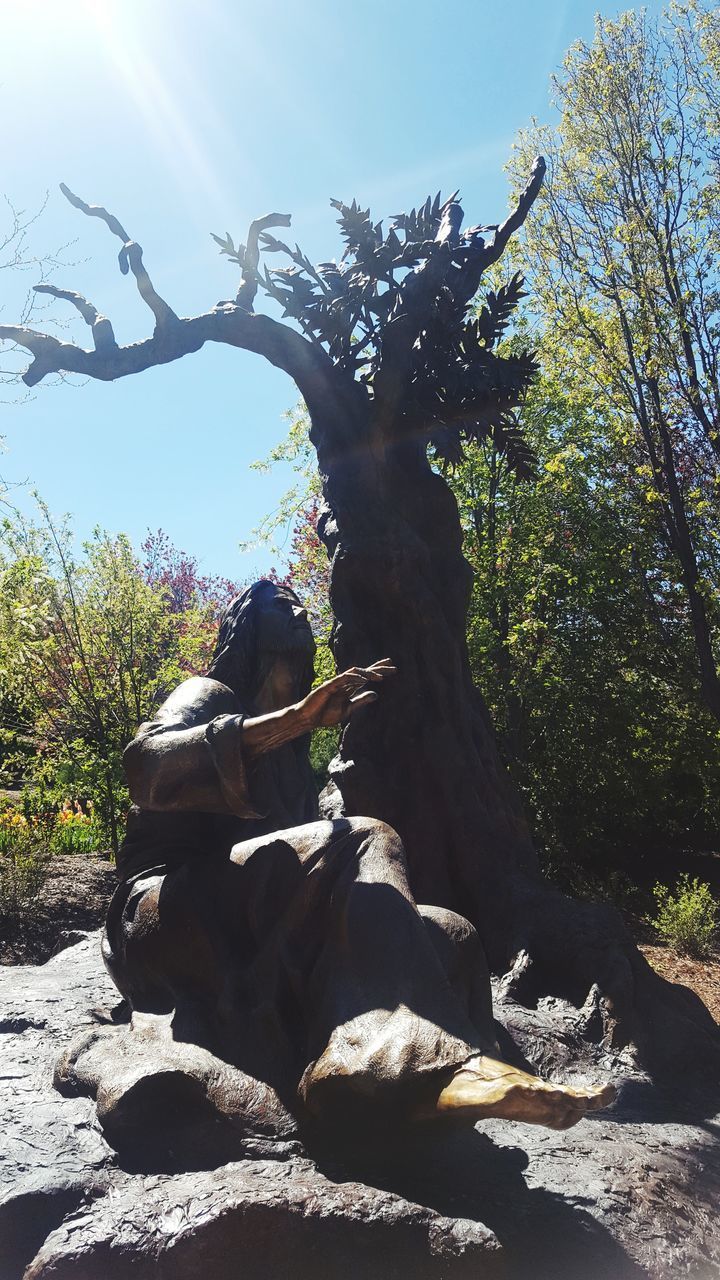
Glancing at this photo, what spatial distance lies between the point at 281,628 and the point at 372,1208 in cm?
231

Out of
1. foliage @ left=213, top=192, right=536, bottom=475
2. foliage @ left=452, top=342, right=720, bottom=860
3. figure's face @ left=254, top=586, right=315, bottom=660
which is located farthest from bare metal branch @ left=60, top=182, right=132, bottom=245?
foliage @ left=452, top=342, right=720, bottom=860

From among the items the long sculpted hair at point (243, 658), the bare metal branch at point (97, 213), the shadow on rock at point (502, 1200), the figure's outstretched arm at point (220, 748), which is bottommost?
the shadow on rock at point (502, 1200)

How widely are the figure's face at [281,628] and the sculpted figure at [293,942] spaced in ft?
0.71

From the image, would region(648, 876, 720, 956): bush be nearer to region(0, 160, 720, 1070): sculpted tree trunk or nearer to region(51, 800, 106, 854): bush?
region(0, 160, 720, 1070): sculpted tree trunk

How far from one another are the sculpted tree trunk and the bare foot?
2321 mm

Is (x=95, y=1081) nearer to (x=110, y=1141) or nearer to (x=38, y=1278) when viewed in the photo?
(x=110, y=1141)

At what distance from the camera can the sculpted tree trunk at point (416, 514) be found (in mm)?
5125

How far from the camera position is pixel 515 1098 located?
2.17 m

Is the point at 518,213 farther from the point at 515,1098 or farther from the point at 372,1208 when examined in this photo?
the point at 372,1208

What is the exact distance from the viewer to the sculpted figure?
2.37m

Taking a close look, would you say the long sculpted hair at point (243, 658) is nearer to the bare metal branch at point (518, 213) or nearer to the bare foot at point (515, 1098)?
the bare foot at point (515, 1098)

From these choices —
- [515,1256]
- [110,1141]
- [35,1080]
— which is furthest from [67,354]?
[515,1256]

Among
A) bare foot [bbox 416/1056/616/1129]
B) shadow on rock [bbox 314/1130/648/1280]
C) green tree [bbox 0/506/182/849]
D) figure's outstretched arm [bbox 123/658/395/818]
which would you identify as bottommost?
shadow on rock [bbox 314/1130/648/1280]

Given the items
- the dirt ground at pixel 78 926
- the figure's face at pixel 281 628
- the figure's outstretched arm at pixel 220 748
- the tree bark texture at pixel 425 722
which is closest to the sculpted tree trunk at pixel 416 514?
the tree bark texture at pixel 425 722
